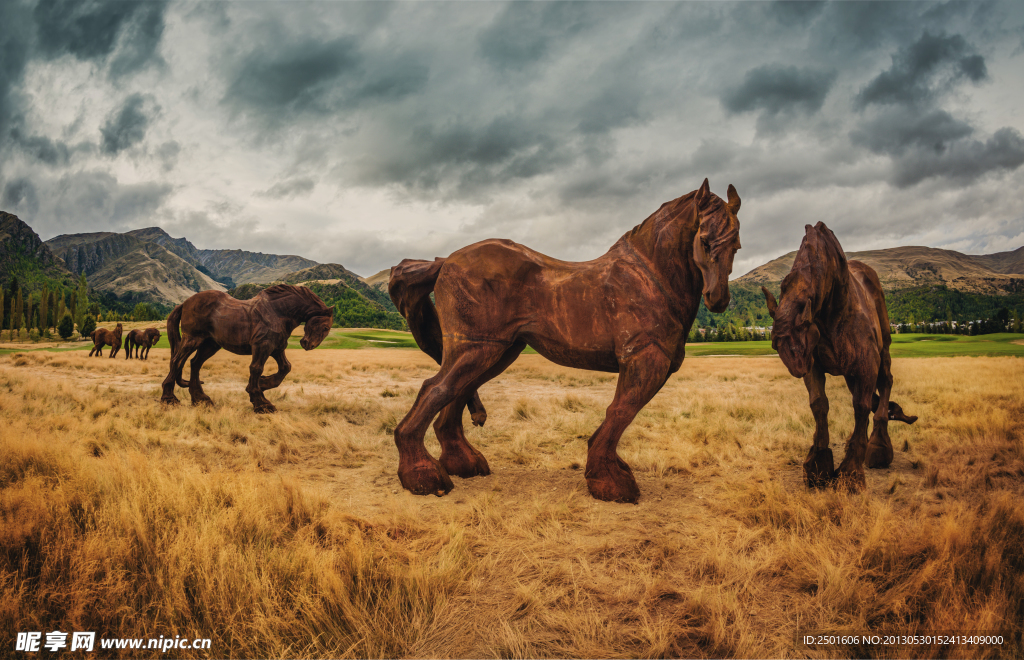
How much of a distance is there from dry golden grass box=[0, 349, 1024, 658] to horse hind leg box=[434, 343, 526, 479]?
1.03ft

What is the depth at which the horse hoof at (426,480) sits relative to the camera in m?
4.41

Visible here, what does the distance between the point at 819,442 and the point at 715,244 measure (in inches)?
91.2

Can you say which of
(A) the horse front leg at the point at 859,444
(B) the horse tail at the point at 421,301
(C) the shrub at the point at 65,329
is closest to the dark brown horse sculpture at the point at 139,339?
(B) the horse tail at the point at 421,301

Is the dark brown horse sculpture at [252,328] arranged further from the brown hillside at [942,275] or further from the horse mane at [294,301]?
the brown hillside at [942,275]

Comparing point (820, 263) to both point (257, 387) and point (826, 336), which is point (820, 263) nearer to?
point (826, 336)

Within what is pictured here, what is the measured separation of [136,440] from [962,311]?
161553mm

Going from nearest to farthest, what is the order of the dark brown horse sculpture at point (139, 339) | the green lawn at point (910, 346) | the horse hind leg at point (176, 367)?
the horse hind leg at point (176, 367), the dark brown horse sculpture at point (139, 339), the green lawn at point (910, 346)

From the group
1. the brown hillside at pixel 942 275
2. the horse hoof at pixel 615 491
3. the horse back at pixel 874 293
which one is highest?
the brown hillside at pixel 942 275

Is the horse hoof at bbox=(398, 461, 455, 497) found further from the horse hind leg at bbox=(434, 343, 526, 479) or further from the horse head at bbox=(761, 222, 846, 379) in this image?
the horse head at bbox=(761, 222, 846, 379)

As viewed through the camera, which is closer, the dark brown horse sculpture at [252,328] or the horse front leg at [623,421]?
the horse front leg at [623,421]

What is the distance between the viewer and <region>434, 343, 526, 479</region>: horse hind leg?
5.07 meters

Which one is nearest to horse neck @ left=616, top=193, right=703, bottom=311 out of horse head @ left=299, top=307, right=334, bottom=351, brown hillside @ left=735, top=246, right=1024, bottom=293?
horse head @ left=299, top=307, right=334, bottom=351

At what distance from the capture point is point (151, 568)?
8.30ft

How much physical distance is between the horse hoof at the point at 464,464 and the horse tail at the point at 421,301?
0.39 meters
